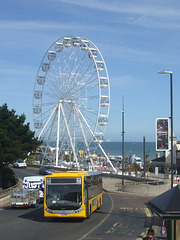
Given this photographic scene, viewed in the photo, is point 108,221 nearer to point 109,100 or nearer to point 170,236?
point 170,236

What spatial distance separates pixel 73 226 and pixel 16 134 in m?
30.1

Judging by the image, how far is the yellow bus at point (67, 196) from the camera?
69.1ft

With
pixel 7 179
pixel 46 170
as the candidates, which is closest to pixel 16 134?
pixel 7 179

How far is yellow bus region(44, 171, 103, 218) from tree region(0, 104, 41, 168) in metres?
22.6

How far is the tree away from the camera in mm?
44312

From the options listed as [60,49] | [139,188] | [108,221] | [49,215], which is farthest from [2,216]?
[60,49]

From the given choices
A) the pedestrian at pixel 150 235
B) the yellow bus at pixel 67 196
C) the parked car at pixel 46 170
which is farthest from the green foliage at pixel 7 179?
the pedestrian at pixel 150 235

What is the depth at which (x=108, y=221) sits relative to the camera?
871 inches

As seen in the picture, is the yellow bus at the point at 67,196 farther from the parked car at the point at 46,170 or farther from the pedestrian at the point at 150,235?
the parked car at the point at 46,170

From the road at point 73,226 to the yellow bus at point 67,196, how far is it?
0.61 meters

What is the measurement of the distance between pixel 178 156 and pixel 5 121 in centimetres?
3529

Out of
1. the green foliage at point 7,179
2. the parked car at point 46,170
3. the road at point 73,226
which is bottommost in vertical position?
the road at point 73,226

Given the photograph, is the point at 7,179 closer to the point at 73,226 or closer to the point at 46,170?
the point at 46,170

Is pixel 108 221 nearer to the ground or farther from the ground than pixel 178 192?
nearer to the ground
